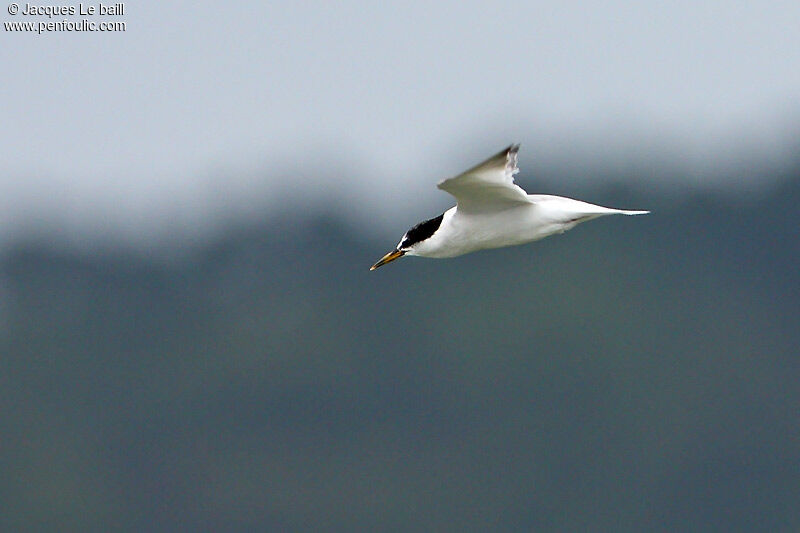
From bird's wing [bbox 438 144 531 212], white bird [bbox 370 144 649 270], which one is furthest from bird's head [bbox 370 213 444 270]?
bird's wing [bbox 438 144 531 212]

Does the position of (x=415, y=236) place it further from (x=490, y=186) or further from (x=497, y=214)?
(x=490, y=186)

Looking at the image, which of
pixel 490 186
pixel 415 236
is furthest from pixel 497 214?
pixel 415 236

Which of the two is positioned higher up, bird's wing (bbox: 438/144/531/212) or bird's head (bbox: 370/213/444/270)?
bird's wing (bbox: 438/144/531/212)

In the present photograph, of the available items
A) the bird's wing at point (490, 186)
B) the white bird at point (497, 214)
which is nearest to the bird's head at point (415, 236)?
the white bird at point (497, 214)

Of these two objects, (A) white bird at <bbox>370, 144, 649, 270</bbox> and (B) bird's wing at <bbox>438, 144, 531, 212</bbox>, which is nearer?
(B) bird's wing at <bbox>438, 144, 531, 212</bbox>

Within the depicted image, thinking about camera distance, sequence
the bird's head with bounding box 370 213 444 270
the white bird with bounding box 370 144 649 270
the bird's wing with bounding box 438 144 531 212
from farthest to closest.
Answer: the bird's head with bounding box 370 213 444 270 < the white bird with bounding box 370 144 649 270 < the bird's wing with bounding box 438 144 531 212

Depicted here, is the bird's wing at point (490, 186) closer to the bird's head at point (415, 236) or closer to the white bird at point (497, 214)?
the white bird at point (497, 214)

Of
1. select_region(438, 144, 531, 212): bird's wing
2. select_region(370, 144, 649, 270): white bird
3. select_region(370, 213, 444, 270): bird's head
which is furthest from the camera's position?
select_region(370, 213, 444, 270): bird's head

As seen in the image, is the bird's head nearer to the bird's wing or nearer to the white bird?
the white bird

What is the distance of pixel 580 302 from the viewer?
78.2 m

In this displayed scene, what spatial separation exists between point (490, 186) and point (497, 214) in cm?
50

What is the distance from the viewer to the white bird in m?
13.4

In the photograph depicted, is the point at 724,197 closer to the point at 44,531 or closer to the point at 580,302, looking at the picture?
the point at 580,302

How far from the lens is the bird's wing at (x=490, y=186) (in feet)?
42.8
